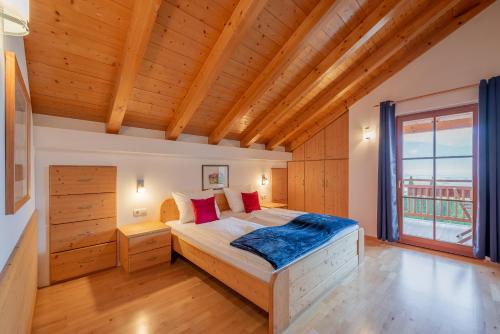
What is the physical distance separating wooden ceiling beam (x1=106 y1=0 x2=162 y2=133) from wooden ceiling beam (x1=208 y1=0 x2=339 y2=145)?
1.44 m

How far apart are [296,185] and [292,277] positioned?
11.6 feet

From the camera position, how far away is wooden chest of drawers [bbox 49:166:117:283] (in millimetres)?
2633

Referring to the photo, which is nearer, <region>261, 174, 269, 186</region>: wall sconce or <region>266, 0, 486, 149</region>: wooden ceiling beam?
<region>266, 0, 486, 149</region>: wooden ceiling beam

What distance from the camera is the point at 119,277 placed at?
2.75m

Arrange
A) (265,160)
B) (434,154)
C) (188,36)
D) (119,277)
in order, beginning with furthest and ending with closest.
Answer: (265,160) < (434,154) < (119,277) < (188,36)

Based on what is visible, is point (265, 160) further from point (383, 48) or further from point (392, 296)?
point (392, 296)

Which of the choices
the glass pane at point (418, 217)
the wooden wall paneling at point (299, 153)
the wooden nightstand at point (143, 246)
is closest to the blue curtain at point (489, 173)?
the glass pane at point (418, 217)

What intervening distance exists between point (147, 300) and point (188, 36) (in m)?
2.71

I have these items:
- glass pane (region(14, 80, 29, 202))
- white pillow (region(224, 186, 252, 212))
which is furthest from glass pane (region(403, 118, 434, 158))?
glass pane (region(14, 80, 29, 202))

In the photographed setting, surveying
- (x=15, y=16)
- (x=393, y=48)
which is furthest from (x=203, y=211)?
(x=393, y=48)

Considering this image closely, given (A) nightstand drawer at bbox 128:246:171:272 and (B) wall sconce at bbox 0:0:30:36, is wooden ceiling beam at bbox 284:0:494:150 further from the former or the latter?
(B) wall sconce at bbox 0:0:30:36

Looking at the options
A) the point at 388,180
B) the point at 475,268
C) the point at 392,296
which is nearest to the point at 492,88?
the point at 388,180

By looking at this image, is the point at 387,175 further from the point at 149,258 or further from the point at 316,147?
the point at 149,258

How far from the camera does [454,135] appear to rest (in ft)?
11.3
